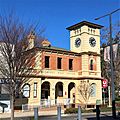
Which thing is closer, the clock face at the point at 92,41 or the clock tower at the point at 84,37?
the clock tower at the point at 84,37

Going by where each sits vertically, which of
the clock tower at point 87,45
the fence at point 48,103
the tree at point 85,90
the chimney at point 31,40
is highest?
the clock tower at point 87,45

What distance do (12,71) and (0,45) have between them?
1.88 m

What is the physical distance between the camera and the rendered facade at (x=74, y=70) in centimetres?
4316

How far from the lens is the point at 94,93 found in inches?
1847

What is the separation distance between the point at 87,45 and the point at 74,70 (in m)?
4.71

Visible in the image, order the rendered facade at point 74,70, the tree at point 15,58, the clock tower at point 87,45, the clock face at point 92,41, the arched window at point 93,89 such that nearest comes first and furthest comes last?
the tree at point 15,58 < the rendered facade at point 74,70 < the clock tower at point 87,45 < the arched window at point 93,89 < the clock face at point 92,41

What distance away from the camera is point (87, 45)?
46906 millimetres

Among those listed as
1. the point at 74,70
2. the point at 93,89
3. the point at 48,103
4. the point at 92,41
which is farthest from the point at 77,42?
the point at 48,103

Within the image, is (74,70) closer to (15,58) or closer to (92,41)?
(92,41)

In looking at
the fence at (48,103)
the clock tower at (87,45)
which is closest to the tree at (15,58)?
the fence at (48,103)

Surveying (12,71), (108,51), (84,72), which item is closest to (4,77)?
(12,71)

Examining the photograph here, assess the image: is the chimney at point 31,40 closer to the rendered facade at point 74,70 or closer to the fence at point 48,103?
the fence at point 48,103

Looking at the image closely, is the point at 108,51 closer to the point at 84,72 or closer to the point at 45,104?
the point at 45,104

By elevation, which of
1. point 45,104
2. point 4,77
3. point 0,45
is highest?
point 0,45
